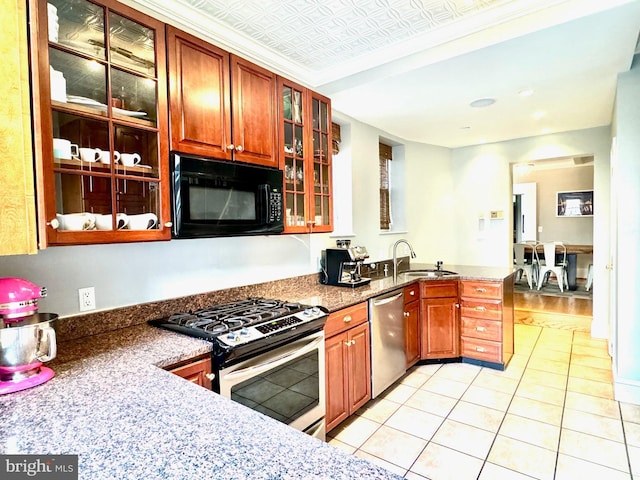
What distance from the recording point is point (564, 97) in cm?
316

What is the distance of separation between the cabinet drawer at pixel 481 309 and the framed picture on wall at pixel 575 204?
229 inches

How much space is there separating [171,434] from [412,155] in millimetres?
4384

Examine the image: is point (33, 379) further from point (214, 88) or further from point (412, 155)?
point (412, 155)

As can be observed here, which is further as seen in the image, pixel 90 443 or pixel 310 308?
pixel 310 308

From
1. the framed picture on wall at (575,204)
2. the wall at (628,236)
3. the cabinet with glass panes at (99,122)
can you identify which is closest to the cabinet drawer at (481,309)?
the wall at (628,236)

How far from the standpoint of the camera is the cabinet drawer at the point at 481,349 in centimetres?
331

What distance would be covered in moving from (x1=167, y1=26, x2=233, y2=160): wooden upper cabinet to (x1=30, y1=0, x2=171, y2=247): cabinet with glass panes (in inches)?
2.3

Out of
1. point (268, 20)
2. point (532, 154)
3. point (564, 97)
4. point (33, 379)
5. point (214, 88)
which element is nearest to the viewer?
point (33, 379)

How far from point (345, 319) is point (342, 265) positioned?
67 cm

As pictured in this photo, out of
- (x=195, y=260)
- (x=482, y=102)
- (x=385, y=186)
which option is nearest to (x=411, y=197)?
→ (x=385, y=186)

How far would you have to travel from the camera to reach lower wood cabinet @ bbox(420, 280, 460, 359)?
11.1 feet

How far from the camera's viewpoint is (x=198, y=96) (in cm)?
185

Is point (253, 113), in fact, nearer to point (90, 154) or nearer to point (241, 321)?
point (90, 154)

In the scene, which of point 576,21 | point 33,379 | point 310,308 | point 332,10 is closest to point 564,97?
point 576,21
